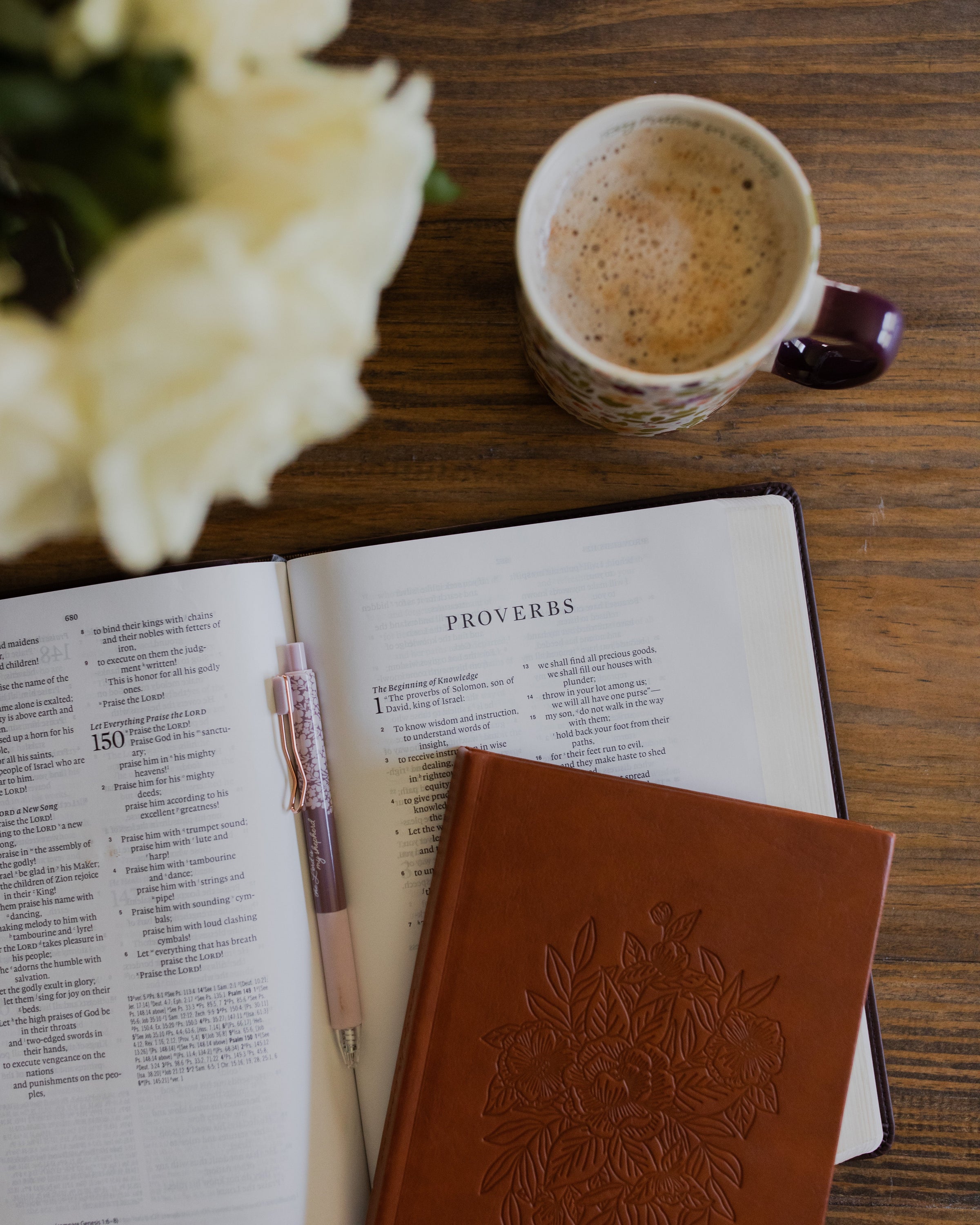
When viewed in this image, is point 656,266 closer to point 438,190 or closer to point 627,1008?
point 438,190

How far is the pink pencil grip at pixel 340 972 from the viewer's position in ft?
1.80

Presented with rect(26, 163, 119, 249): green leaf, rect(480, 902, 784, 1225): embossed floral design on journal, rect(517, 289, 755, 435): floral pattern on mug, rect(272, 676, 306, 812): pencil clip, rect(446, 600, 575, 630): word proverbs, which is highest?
rect(26, 163, 119, 249): green leaf

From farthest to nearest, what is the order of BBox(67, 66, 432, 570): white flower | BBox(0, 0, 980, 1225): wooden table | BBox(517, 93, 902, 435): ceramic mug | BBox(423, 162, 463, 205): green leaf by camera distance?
BBox(0, 0, 980, 1225): wooden table → BBox(517, 93, 902, 435): ceramic mug → BBox(423, 162, 463, 205): green leaf → BBox(67, 66, 432, 570): white flower

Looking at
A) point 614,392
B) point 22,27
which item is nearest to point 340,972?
point 614,392

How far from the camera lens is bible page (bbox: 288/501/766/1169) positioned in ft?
1.82

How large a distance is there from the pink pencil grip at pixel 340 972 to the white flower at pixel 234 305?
0.39 metres

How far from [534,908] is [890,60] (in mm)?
558

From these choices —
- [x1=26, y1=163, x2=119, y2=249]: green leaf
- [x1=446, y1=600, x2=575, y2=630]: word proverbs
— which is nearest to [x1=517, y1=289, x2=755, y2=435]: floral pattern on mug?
[x1=446, y1=600, x2=575, y2=630]: word proverbs

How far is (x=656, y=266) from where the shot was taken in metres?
0.47

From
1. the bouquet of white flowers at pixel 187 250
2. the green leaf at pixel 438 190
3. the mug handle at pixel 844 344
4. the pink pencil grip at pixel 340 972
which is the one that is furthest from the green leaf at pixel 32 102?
the pink pencil grip at pixel 340 972

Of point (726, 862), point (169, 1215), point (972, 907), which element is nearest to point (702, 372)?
point (726, 862)

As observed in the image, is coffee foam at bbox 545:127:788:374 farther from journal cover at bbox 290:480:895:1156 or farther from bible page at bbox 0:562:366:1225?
bible page at bbox 0:562:366:1225

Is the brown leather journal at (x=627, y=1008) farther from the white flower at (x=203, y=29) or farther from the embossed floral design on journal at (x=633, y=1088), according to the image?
the white flower at (x=203, y=29)

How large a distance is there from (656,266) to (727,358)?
6cm
